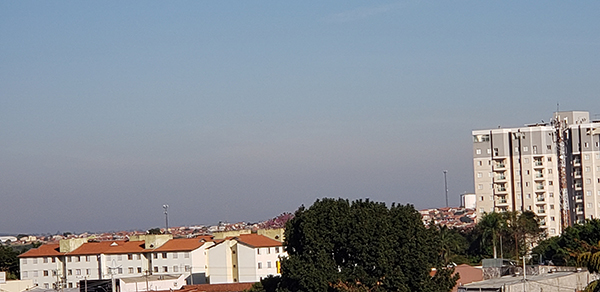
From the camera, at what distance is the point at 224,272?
84938 mm

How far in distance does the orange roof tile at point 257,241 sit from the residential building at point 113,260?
4.18 metres

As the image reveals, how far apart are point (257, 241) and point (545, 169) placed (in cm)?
3972

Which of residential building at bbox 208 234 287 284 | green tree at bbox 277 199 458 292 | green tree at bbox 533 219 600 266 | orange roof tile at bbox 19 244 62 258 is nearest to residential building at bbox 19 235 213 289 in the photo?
orange roof tile at bbox 19 244 62 258

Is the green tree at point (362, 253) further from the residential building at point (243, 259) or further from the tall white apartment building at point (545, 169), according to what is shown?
the tall white apartment building at point (545, 169)

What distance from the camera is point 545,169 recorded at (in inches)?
4193

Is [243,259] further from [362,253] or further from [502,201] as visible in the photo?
[362,253]

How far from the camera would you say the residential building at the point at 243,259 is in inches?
3287

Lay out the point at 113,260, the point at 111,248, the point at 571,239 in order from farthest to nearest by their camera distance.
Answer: the point at 111,248
the point at 113,260
the point at 571,239

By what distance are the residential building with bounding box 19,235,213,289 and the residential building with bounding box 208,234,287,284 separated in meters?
1.77

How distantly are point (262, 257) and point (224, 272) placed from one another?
4140 millimetres

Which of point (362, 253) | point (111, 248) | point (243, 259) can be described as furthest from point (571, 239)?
point (111, 248)

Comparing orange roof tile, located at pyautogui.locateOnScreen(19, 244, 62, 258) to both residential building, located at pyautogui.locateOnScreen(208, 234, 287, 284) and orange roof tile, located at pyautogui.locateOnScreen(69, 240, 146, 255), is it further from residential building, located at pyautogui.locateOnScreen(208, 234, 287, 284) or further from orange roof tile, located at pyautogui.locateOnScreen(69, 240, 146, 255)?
residential building, located at pyautogui.locateOnScreen(208, 234, 287, 284)

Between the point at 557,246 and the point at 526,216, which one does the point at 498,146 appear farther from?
the point at 557,246

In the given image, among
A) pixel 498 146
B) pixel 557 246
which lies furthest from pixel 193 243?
pixel 498 146
